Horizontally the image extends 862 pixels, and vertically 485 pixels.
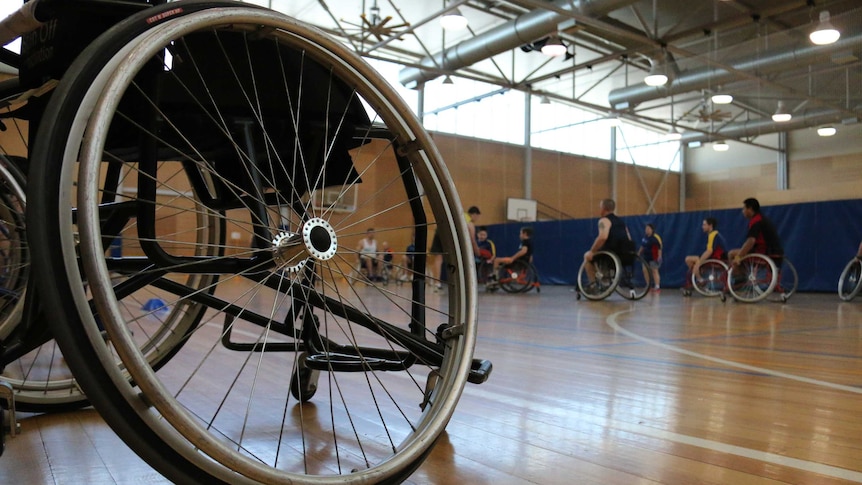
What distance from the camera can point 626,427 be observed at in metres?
1.65

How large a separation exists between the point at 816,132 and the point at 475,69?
462 inches

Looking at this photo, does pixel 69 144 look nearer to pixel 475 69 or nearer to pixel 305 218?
pixel 305 218

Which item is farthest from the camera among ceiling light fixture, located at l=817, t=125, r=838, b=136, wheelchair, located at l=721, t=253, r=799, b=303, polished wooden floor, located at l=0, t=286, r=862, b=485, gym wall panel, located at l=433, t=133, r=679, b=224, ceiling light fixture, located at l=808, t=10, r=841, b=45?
gym wall panel, located at l=433, t=133, r=679, b=224

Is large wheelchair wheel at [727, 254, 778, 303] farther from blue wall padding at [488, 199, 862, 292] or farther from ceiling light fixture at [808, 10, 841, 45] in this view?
ceiling light fixture at [808, 10, 841, 45]

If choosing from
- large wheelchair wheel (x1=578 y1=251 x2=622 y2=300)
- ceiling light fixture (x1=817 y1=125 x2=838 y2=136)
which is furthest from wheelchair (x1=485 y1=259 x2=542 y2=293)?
ceiling light fixture (x1=817 y1=125 x2=838 y2=136)

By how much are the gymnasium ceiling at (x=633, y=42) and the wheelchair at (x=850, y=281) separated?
4952 millimetres

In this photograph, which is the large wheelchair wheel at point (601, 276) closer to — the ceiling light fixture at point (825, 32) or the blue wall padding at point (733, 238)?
the blue wall padding at point (733, 238)

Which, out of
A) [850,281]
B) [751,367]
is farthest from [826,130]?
[751,367]

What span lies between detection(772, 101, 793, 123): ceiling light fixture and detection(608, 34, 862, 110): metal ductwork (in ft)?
7.73

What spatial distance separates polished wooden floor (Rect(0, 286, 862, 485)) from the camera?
4.21 ft

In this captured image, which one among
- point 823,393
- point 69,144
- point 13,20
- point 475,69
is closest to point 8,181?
point 13,20

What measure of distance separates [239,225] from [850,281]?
9.54 meters

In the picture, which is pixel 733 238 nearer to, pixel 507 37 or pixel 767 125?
pixel 507 37

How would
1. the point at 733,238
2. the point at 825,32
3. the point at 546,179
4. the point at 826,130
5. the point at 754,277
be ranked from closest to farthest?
the point at 754,277, the point at 825,32, the point at 733,238, the point at 826,130, the point at 546,179
